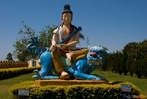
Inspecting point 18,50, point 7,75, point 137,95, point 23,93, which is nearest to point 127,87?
point 137,95

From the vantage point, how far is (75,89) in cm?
502

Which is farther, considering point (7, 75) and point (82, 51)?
point (7, 75)

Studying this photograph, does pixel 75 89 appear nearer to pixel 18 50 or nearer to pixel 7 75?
pixel 7 75

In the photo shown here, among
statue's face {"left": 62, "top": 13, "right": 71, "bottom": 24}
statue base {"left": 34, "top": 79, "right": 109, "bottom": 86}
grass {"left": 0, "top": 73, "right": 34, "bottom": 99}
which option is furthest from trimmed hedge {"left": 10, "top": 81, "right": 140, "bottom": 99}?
grass {"left": 0, "top": 73, "right": 34, "bottom": 99}

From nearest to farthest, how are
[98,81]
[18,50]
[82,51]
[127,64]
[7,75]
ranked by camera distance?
1. [98,81]
2. [82,51]
3. [7,75]
4. [127,64]
5. [18,50]

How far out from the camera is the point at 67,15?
598 centimetres

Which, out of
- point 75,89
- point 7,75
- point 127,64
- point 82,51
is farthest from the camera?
point 127,64

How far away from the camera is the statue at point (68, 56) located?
563cm

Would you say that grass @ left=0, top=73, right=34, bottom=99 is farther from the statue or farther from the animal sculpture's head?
the animal sculpture's head

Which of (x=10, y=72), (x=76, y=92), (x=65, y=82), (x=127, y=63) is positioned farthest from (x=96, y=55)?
(x=127, y=63)

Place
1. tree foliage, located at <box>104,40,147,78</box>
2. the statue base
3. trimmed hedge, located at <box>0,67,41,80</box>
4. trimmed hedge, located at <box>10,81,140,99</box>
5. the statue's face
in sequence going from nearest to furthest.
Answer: trimmed hedge, located at <box>10,81,140,99</box> → the statue base → the statue's face → trimmed hedge, located at <box>0,67,41,80</box> → tree foliage, located at <box>104,40,147,78</box>

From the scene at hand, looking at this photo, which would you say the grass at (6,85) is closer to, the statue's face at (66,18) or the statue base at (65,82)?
the statue base at (65,82)

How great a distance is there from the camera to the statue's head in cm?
598

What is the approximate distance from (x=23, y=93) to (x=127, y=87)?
86.9 inches
